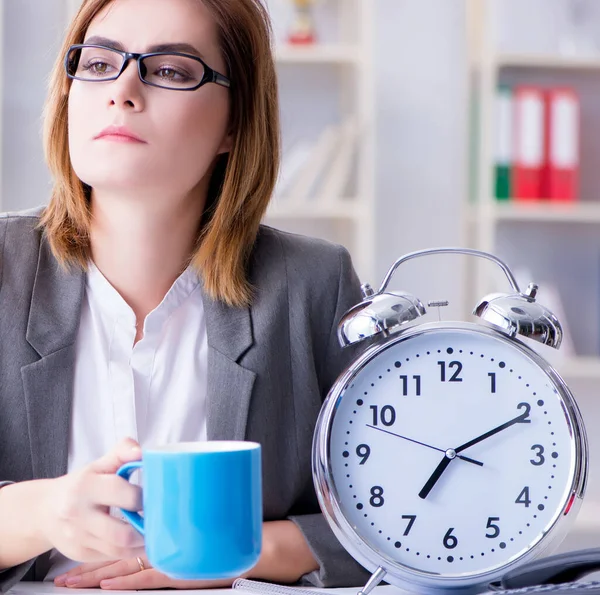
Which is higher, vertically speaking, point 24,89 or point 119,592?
point 24,89

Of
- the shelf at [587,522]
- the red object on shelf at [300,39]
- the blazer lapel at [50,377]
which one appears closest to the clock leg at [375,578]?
the blazer lapel at [50,377]

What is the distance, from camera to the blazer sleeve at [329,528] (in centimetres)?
109

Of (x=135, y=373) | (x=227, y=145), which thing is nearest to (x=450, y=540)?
(x=135, y=373)

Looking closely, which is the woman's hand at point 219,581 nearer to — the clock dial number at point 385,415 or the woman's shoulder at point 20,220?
the clock dial number at point 385,415

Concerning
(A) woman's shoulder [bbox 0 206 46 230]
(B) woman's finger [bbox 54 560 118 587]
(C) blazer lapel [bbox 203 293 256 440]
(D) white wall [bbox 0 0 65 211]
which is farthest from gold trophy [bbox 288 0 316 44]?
(B) woman's finger [bbox 54 560 118 587]

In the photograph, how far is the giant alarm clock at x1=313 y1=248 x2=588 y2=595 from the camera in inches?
34.9

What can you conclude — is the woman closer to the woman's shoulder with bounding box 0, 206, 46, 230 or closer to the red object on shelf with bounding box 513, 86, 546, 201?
the woman's shoulder with bounding box 0, 206, 46, 230

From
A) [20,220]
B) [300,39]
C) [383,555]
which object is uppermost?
[300,39]

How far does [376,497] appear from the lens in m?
0.90

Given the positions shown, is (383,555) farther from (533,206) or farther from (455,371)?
(533,206)

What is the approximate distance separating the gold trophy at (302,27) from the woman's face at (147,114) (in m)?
1.76

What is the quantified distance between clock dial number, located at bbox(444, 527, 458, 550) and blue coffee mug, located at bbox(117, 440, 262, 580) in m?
0.25

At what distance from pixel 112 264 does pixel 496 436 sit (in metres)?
0.69

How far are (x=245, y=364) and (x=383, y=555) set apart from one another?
44cm
